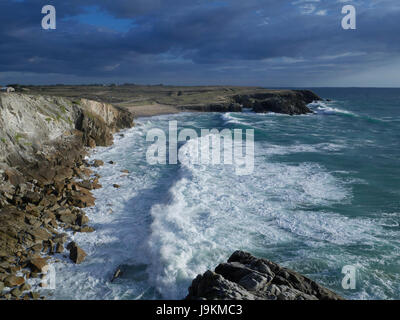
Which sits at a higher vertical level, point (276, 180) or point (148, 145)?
point (148, 145)

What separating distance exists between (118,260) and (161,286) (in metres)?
2.09

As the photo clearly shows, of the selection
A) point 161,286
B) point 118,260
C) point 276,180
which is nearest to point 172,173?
point 276,180

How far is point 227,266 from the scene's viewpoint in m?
7.56

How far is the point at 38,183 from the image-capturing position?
45.6 ft

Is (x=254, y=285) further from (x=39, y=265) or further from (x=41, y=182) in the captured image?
(x=41, y=182)

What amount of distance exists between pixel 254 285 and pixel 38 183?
1213 centimetres

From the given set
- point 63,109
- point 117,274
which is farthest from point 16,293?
point 63,109

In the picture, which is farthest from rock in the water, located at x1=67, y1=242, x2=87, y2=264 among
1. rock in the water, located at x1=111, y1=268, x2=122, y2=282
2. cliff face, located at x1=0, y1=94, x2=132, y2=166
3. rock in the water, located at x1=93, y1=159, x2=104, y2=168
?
rock in the water, located at x1=93, y1=159, x2=104, y2=168

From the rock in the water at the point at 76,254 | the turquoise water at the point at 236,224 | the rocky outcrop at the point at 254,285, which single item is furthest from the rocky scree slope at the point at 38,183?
the rocky outcrop at the point at 254,285

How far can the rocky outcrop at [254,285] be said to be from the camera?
6321 mm

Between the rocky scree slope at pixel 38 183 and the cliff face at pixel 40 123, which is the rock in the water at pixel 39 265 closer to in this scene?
the rocky scree slope at pixel 38 183

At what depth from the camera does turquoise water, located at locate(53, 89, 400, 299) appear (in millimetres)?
8781

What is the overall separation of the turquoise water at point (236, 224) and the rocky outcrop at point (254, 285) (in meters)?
1.79
